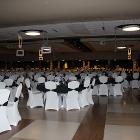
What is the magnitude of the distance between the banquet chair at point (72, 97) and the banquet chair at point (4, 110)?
3.08 metres

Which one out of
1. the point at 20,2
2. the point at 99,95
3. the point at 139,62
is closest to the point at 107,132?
the point at 20,2

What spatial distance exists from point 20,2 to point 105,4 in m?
2.13

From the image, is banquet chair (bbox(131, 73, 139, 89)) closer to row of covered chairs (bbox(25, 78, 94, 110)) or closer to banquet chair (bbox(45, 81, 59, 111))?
→ row of covered chairs (bbox(25, 78, 94, 110))

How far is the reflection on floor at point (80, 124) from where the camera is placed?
5957 millimetres

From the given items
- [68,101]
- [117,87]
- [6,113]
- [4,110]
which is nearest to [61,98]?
[68,101]

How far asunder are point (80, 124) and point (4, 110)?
1978mm

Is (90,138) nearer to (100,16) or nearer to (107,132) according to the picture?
(107,132)

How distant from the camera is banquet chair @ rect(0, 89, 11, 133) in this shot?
622cm

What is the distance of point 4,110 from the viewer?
251 inches

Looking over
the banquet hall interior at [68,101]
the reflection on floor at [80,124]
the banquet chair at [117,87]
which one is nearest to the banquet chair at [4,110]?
the banquet hall interior at [68,101]

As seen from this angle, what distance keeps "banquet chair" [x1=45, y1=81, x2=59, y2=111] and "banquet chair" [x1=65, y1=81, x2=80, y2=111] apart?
0.37 metres

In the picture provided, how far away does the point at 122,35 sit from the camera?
1415 centimetres

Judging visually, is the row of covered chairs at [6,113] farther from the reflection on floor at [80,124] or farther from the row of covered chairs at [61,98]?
the row of covered chairs at [61,98]

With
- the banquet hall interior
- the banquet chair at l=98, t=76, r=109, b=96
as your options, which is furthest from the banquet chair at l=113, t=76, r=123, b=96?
the banquet chair at l=98, t=76, r=109, b=96
